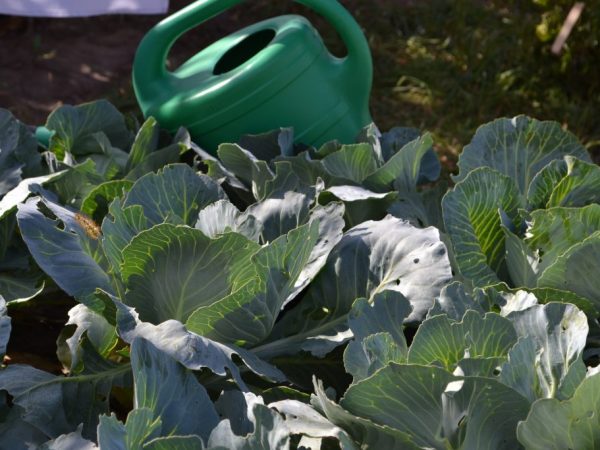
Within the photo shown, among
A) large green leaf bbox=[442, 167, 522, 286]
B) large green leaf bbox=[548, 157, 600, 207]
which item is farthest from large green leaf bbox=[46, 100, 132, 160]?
large green leaf bbox=[548, 157, 600, 207]

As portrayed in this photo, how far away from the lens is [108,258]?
5.17ft

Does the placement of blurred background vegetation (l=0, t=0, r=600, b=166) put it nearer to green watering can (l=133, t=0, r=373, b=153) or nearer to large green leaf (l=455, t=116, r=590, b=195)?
green watering can (l=133, t=0, r=373, b=153)

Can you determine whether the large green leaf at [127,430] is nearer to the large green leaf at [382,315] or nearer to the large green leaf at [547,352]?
the large green leaf at [382,315]

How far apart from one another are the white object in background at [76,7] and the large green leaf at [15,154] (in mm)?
1792

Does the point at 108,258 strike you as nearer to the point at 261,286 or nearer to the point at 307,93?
the point at 261,286

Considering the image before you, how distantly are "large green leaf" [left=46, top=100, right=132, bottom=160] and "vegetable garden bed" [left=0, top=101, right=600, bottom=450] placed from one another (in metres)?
0.09

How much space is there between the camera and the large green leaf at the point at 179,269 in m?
1.46

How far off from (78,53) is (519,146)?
10.3 feet

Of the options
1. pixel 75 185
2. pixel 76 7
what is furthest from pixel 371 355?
pixel 76 7

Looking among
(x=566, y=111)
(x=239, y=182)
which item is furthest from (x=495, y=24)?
(x=239, y=182)

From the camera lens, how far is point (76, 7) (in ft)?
12.6

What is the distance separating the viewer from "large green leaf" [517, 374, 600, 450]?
1.14 m

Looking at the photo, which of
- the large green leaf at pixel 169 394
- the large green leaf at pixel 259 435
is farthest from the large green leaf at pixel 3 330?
the large green leaf at pixel 259 435

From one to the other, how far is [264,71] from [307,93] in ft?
0.45
